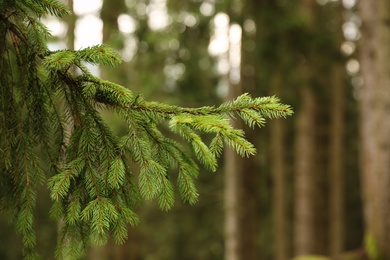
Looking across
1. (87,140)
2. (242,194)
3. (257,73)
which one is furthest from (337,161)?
(87,140)

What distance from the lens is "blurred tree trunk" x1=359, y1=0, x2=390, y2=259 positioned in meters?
6.69

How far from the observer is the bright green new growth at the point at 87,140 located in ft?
6.93

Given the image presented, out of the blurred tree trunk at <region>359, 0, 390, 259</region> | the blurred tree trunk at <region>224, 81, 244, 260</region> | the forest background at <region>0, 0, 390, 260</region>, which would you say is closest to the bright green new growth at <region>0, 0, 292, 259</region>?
the forest background at <region>0, 0, 390, 260</region>

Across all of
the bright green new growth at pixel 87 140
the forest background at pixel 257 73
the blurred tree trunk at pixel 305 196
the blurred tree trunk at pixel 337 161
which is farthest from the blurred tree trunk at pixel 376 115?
the blurred tree trunk at pixel 337 161

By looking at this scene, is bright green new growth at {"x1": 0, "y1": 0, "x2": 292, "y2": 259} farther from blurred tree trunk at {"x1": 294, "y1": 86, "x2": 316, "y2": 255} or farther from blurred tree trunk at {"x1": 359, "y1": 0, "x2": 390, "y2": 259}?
blurred tree trunk at {"x1": 294, "y1": 86, "x2": 316, "y2": 255}

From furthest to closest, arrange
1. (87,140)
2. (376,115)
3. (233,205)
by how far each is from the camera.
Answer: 1. (233,205)
2. (376,115)
3. (87,140)

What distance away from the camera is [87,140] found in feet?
7.45

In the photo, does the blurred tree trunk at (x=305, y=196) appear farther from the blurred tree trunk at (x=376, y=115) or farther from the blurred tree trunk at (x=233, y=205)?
the blurred tree trunk at (x=376, y=115)

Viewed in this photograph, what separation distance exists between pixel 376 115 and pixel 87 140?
5.50m

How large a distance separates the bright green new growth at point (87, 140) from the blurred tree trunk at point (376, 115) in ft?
16.7

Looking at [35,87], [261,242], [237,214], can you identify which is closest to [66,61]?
[35,87]

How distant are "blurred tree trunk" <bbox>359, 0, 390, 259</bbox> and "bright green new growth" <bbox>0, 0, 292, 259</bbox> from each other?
509 cm

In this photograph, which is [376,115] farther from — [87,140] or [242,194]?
[87,140]

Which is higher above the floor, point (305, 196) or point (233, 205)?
point (305, 196)
